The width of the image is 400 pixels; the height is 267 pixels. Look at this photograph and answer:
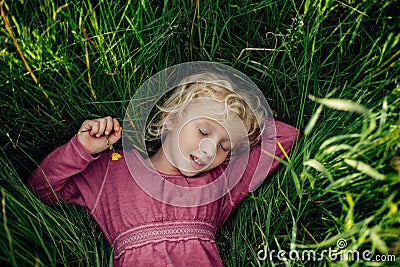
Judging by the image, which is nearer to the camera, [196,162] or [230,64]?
[196,162]

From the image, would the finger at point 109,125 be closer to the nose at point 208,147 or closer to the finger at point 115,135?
the finger at point 115,135

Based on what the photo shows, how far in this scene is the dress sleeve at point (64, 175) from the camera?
1262 millimetres

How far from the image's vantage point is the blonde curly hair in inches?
53.7

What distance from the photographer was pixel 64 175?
4.15ft

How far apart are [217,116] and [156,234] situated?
371mm

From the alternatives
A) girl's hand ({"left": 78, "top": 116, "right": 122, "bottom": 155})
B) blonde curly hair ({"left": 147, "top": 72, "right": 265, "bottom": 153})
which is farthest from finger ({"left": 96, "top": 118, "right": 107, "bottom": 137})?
blonde curly hair ({"left": 147, "top": 72, "right": 265, "bottom": 153})

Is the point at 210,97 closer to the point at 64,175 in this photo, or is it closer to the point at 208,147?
the point at 208,147

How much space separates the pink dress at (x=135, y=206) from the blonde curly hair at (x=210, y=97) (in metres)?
0.09

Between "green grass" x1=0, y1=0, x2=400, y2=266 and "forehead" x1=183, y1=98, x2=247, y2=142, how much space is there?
15 cm

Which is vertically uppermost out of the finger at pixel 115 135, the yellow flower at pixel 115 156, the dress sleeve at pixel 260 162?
the finger at pixel 115 135

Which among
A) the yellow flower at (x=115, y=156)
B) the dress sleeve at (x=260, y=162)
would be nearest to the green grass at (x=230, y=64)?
the dress sleeve at (x=260, y=162)

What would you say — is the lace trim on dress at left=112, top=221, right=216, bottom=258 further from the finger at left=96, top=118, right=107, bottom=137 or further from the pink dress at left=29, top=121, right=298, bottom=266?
the finger at left=96, top=118, right=107, bottom=137

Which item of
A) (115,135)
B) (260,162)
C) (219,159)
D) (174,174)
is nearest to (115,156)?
(115,135)

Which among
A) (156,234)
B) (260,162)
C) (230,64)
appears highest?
(230,64)
